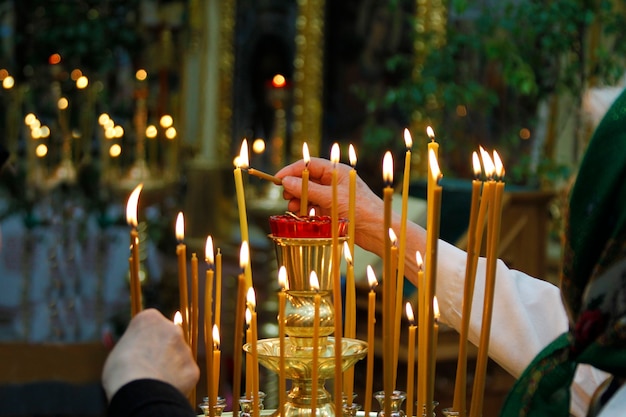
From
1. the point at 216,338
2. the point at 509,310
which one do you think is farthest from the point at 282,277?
the point at 509,310

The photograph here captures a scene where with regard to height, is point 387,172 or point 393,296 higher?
point 387,172

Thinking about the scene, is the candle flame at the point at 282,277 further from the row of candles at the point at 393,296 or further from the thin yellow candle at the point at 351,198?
the thin yellow candle at the point at 351,198

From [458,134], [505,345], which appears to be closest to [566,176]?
[458,134]

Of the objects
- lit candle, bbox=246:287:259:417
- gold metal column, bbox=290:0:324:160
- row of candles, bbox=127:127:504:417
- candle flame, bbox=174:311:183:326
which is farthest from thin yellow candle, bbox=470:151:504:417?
gold metal column, bbox=290:0:324:160

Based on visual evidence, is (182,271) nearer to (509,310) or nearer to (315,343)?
(315,343)

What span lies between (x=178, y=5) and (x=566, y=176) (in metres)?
2.57

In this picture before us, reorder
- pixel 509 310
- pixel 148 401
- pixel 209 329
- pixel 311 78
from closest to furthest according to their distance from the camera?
1. pixel 148 401
2. pixel 209 329
3. pixel 509 310
4. pixel 311 78

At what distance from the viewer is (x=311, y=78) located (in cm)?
636

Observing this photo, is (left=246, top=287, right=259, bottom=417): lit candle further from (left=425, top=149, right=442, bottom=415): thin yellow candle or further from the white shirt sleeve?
the white shirt sleeve

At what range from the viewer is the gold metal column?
636 cm

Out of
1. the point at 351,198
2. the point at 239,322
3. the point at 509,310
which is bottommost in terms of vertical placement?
the point at 509,310

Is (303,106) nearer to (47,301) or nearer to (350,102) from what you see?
(350,102)

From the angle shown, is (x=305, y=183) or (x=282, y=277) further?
(x=305, y=183)

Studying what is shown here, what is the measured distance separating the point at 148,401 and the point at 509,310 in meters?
0.74
